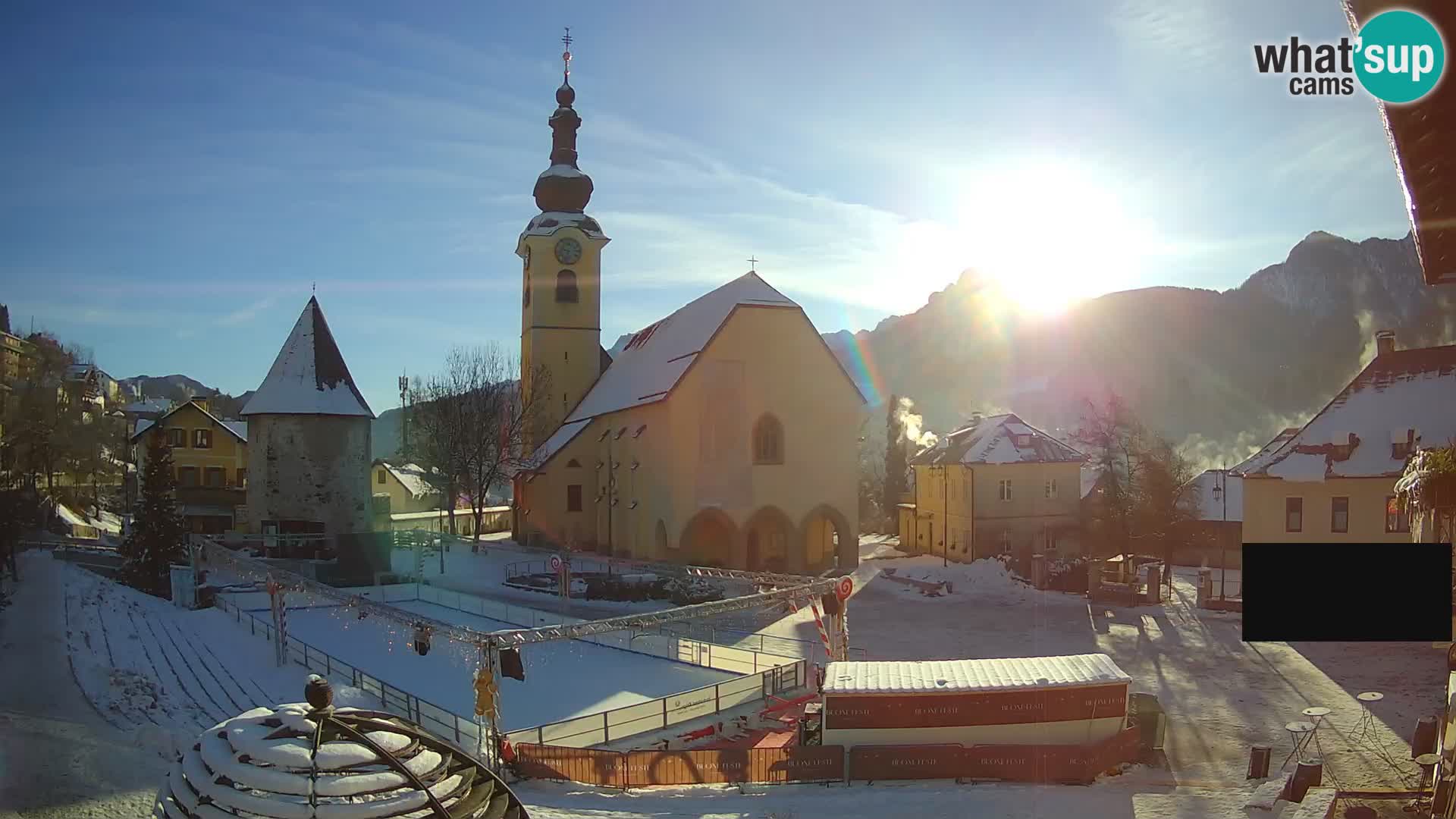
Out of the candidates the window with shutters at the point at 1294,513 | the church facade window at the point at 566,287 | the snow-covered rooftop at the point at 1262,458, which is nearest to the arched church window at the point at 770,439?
the snow-covered rooftop at the point at 1262,458

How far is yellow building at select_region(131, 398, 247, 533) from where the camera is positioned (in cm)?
4772

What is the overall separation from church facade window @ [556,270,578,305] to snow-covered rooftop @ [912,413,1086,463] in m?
22.3

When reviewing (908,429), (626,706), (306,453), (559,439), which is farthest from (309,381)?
(908,429)

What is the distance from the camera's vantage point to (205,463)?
49.1 m

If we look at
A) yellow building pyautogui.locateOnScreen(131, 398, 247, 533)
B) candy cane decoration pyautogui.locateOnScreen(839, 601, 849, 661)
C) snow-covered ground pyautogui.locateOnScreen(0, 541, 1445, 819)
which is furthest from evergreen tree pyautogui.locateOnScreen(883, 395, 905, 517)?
candy cane decoration pyautogui.locateOnScreen(839, 601, 849, 661)

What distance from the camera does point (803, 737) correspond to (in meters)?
14.9

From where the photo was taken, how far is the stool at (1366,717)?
1503 centimetres

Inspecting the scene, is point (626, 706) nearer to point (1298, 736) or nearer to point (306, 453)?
point (1298, 736)

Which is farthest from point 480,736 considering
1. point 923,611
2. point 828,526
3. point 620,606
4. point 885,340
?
point 885,340

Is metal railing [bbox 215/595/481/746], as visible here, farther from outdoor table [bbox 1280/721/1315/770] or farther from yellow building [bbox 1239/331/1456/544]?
yellow building [bbox 1239/331/1456/544]

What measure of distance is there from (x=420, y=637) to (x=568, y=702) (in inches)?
152

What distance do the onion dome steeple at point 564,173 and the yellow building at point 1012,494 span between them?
25.5 m

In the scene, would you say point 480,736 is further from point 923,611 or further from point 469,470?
point 469,470

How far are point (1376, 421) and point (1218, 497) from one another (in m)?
19.0
